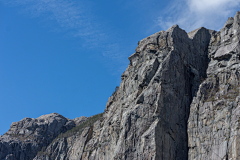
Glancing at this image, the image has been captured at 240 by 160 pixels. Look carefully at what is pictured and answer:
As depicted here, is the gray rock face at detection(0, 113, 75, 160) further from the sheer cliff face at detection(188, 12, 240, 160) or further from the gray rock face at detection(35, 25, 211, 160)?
the sheer cliff face at detection(188, 12, 240, 160)

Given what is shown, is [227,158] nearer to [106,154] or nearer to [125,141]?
[125,141]

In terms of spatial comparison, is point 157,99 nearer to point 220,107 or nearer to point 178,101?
point 178,101

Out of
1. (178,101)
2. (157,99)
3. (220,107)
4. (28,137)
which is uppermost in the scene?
(28,137)

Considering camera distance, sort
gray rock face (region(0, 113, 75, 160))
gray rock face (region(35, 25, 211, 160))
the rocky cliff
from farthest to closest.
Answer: gray rock face (region(0, 113, 75, 160)), gray rock face (region(35, 25, 211, 160)), the rocky cliff

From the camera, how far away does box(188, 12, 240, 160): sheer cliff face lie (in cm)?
7169

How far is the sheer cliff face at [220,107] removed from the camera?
71688 mm

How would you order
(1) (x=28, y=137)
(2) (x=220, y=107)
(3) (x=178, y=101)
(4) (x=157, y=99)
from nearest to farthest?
(2) (x=220, y=107)
(4) (x=157, y=99)
(3) (x=178, y=101)
(1) (x=28, y=137)

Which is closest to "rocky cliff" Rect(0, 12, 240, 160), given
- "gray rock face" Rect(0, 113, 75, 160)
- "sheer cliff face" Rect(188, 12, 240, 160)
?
"sheer cliff face" Rect(188, 12, 240, 160)

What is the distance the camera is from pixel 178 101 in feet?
289

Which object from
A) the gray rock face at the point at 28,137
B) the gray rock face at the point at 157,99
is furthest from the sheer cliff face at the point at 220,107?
the gray rock face at the point at 28,137

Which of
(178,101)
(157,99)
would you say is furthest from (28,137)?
(178,101)

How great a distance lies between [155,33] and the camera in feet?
347

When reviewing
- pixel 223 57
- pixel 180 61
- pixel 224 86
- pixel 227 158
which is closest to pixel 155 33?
pixel 180 61

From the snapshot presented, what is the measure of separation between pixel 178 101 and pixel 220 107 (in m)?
12.4
